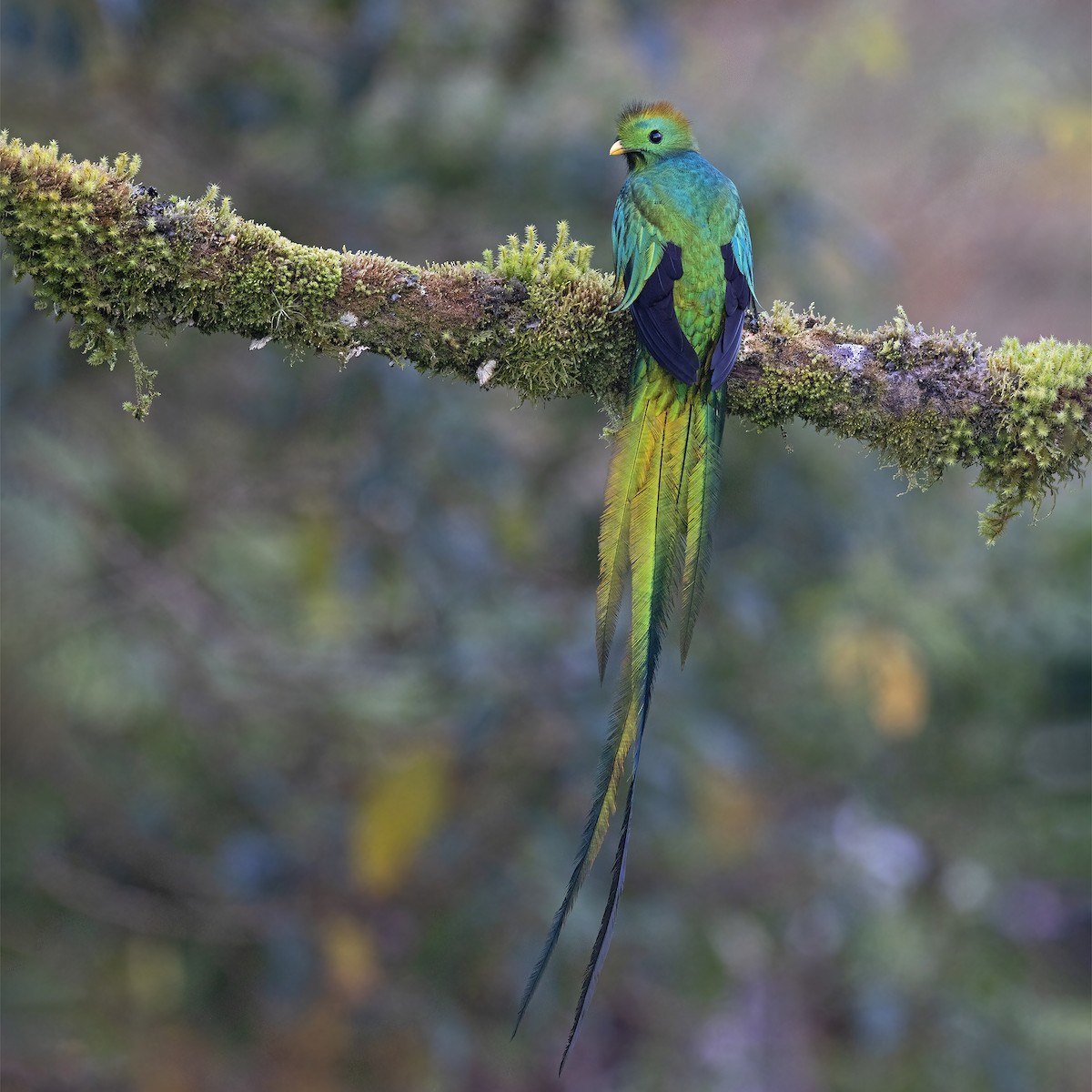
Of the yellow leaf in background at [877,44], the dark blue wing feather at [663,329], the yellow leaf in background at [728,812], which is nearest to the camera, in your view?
the dark blue wing feather at [663,329]

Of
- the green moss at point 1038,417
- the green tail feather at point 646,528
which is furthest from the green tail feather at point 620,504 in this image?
the green moss at point 1038,417

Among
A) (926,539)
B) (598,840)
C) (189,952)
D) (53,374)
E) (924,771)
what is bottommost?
(598,840)

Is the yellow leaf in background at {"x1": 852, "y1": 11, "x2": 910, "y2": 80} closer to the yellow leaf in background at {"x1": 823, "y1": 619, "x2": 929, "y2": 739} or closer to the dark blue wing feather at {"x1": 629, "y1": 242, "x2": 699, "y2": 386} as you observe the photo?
the yellow leaf in background at {"x1": 823, "y1": 619, "x2": 929, "y2": 739}

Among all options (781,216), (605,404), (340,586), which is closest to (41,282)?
(605,404)

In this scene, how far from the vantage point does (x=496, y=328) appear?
1.95 m

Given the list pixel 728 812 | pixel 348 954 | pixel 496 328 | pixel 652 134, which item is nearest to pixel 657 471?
pixel 496 328

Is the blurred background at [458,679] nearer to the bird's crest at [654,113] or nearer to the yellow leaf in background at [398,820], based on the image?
the yellow leaf in background at [398,820]

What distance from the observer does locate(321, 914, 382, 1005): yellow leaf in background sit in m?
3.92

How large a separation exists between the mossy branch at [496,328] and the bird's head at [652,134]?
738 millimetres

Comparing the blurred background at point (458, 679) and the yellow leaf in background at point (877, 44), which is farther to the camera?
the yellow leaf in background at point (877, 44)

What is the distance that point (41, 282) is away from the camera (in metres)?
1.83

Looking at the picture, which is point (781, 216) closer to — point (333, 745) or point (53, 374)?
point (53, 374)

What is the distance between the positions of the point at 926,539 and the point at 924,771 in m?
1.09

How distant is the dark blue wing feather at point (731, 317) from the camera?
1965 millimetres
